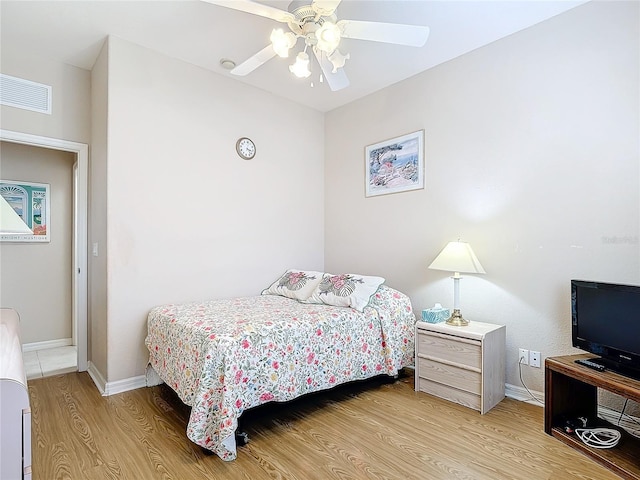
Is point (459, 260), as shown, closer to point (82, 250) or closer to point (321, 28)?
point (321, 28)

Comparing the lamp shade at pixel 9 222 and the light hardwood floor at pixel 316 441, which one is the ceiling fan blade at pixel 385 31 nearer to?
the lamp shade at pixel 9 222

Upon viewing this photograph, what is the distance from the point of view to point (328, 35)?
180 cm

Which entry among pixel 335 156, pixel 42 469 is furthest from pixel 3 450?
pixel 335 156

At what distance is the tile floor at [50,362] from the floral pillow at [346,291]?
236 centimetres

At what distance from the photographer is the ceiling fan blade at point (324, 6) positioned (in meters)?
1.73

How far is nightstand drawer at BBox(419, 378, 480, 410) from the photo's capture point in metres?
2.46

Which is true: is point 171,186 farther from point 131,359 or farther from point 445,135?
point 445,135

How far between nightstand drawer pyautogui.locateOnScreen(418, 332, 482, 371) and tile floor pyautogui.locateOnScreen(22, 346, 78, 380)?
3099mm

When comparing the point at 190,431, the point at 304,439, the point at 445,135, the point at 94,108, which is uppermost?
the point at 94,108

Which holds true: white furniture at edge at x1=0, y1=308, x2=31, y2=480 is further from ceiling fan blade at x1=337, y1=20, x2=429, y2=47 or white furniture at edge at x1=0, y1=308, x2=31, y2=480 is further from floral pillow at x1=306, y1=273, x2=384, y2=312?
floral pillow at x1=306, y1=273, x2=384, y2=312

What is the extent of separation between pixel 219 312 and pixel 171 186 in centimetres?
119

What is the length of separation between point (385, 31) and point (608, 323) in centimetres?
202

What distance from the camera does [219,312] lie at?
261 centimetres

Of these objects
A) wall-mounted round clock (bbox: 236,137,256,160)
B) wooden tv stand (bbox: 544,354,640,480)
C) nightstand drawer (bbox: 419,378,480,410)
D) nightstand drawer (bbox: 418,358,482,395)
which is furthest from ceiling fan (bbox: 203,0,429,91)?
nightstand drawer (bbox: 419,378,480,410)
